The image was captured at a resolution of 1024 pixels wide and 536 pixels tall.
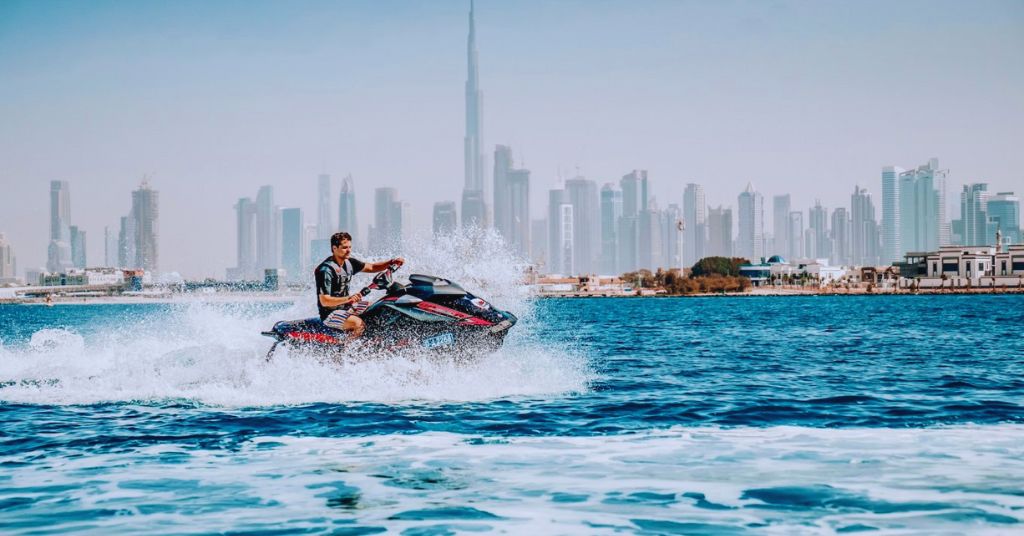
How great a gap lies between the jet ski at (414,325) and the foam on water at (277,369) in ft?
0.74

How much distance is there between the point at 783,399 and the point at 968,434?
3.69 m

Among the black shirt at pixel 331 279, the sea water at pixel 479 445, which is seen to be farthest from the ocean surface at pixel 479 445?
the black shirt at pixel 331 279

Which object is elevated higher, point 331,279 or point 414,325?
point 331,279

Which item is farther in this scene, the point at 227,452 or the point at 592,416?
the point at 592,416

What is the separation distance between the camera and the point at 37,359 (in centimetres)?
1791

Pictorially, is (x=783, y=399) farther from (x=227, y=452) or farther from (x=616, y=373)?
(x=227, y=452)

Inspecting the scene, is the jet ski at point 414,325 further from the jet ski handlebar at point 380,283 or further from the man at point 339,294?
the man at point 339,294

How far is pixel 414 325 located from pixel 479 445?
354 centimetres

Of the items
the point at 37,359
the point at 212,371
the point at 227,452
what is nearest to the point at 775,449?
the point at 227,452

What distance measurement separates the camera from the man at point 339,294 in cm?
1262

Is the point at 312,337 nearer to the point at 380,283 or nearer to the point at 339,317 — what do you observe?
the point at 339,317

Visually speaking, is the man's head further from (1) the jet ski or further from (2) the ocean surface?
(2) the ocean surface

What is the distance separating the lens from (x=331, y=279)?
1270 cm

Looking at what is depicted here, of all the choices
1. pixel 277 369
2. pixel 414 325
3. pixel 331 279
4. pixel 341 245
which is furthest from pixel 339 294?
pixel 277 369
